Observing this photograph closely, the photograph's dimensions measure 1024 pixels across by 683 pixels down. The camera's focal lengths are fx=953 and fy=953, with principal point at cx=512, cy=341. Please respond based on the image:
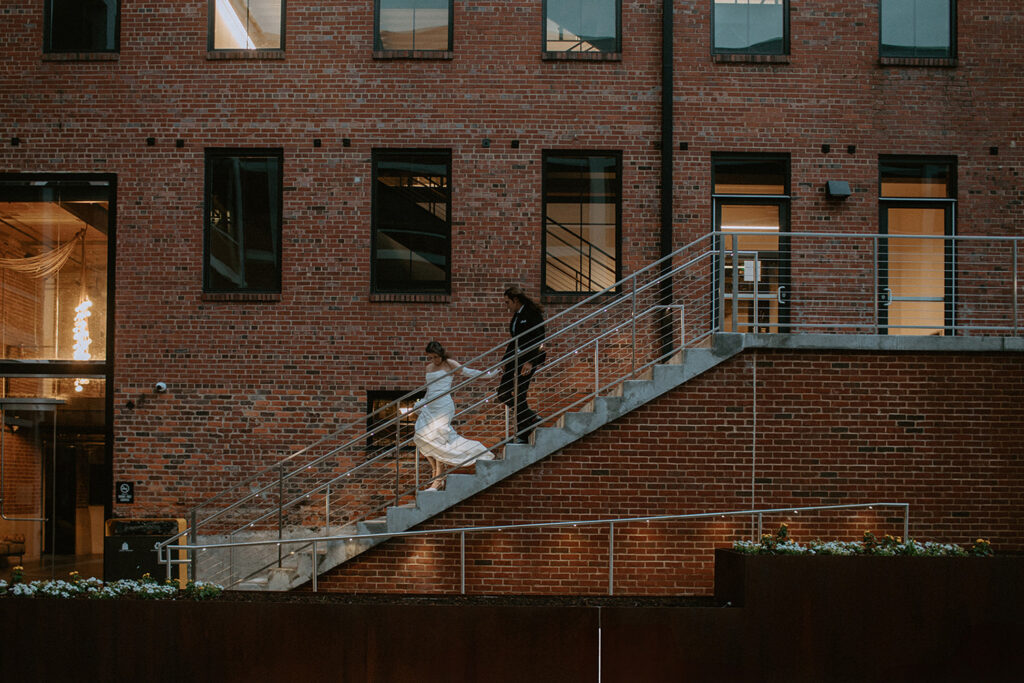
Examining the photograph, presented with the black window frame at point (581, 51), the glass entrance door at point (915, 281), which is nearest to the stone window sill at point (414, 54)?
the black window frame at point (581, 51)

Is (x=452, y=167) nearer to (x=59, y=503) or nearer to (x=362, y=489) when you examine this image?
(x=362, y=489)

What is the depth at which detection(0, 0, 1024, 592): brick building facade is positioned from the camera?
12484mm

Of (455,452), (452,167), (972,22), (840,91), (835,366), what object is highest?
(972,22)

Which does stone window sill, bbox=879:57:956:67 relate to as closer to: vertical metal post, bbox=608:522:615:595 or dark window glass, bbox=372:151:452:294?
dark window glass, bbox=372:151:452:294

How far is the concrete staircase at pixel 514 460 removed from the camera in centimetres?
966

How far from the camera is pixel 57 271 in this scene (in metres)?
13.0

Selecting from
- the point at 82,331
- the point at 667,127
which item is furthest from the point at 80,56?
the point at 667,127

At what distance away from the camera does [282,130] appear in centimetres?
1271

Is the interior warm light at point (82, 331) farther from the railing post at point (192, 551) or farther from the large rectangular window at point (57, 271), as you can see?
the railing post at point (192, 551)

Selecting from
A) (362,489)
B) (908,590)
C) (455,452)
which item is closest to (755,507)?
(908,590)

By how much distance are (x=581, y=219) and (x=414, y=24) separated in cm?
349

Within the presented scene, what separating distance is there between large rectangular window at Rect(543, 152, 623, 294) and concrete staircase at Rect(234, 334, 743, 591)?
310 cm

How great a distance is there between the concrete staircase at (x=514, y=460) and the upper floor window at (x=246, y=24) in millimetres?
6822

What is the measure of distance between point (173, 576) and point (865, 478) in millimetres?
7506
